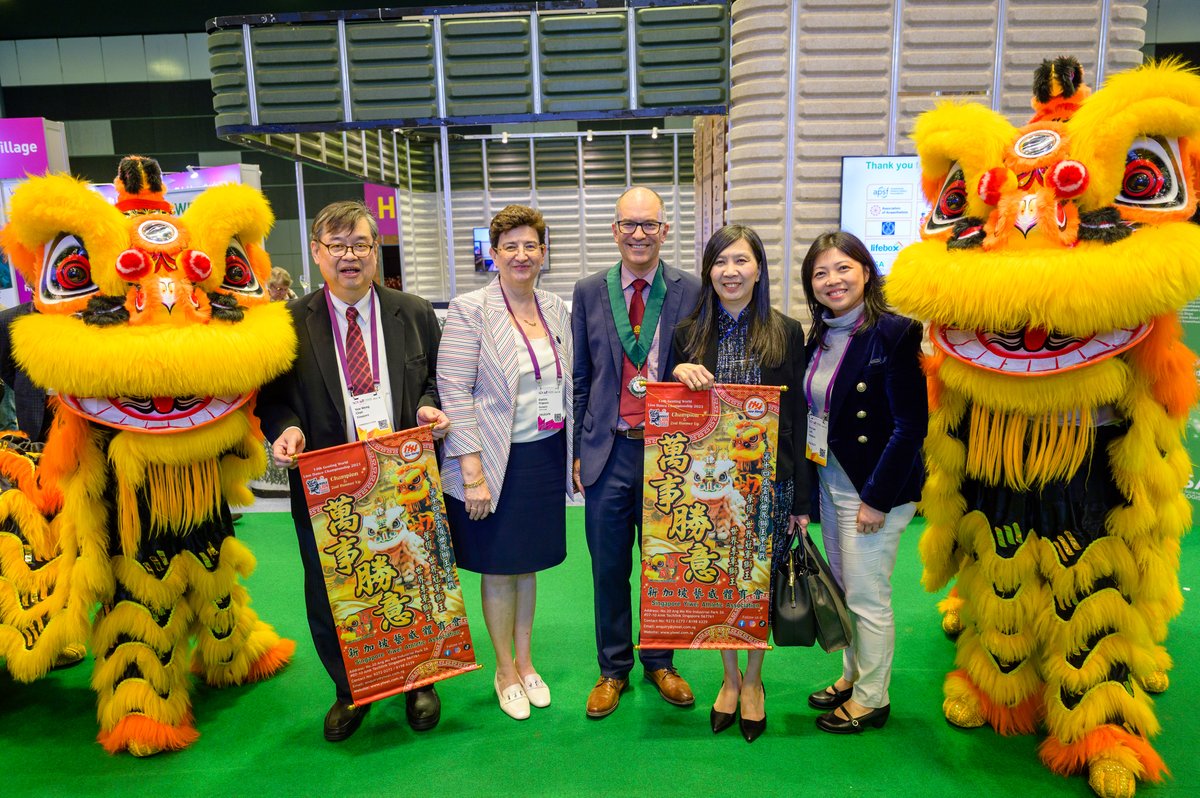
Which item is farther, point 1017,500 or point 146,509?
point 146,509

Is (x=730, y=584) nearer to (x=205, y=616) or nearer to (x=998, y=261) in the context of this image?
(x=998, y=261)

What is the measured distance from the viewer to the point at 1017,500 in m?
2.31

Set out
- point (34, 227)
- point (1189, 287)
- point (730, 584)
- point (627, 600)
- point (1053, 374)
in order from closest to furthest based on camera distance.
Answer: point (1189, 287) → point (1053, 374) → point (34, 227) → point (730, 584) → point (627, 600)

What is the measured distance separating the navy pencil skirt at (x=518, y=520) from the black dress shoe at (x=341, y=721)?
68cm

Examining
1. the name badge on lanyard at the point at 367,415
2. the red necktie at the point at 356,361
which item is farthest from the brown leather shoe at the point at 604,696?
the red necktie at the point at 356,361

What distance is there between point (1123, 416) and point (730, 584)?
127 cm

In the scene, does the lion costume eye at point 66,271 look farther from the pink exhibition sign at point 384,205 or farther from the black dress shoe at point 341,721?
the pink exhibition sign at point 384,205

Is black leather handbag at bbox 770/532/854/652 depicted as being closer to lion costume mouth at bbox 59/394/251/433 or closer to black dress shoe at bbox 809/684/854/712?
black dress shoe at bbox 809/684/854/712

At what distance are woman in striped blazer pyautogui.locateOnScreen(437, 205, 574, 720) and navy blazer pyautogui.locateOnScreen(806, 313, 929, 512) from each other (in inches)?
37.5

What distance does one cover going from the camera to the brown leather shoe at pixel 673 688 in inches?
109

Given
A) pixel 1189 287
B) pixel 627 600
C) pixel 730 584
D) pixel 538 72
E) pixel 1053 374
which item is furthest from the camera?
pixel 538 72

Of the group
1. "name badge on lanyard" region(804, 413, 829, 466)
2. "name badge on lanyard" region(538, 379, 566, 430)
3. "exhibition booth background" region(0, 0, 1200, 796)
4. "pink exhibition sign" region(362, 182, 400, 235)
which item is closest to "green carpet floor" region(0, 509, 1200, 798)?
"exhibition booth background" region(0, 0, 1200, 796)

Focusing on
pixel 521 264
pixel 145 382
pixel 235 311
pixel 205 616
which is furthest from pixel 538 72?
pixel 205 616

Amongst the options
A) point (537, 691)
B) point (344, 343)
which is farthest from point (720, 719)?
point (344, 343)
